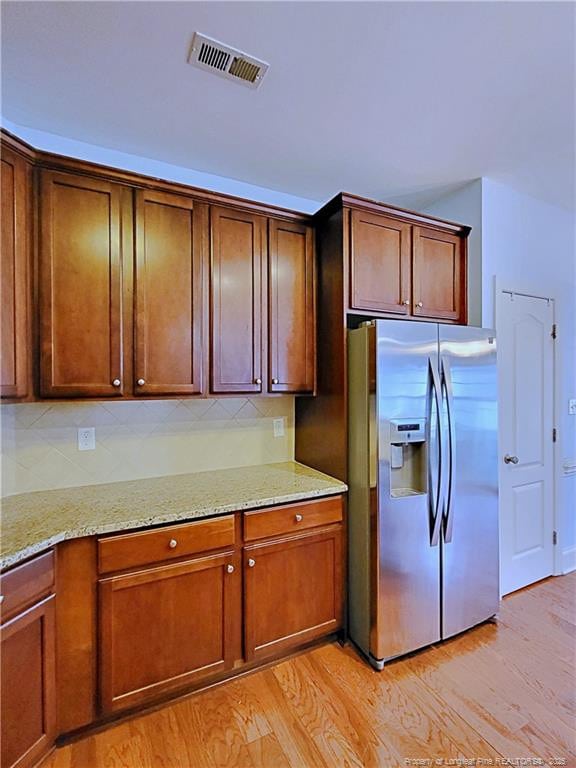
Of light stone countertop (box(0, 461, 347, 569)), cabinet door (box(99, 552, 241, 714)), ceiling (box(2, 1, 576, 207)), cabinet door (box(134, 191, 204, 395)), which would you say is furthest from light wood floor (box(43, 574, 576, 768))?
ceiling (box(2, 1, 576, 207))

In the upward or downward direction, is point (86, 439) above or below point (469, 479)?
above

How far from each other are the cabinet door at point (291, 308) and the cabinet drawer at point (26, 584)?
4.34ft

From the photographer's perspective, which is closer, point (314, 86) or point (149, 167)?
point (314, 86)

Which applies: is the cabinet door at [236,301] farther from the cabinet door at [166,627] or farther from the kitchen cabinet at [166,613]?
the cabinet door at [166,627]

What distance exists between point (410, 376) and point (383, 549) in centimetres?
91

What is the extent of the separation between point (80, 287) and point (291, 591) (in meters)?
1.85

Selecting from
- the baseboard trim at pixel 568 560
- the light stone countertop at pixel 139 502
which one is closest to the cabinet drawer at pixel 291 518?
the light stone countertop at pixel 139 502

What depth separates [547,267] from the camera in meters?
2.93

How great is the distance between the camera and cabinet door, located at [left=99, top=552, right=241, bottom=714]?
1619 millimetres

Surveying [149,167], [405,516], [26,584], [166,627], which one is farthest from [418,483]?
[149,167]

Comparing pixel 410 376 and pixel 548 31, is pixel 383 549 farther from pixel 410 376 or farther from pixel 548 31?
pixel 548 31

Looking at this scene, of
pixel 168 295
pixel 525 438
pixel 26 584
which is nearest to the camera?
pixel 26 584

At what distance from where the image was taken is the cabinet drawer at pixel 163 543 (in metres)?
1.60

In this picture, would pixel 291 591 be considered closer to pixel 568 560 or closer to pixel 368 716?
pixel 368 716
